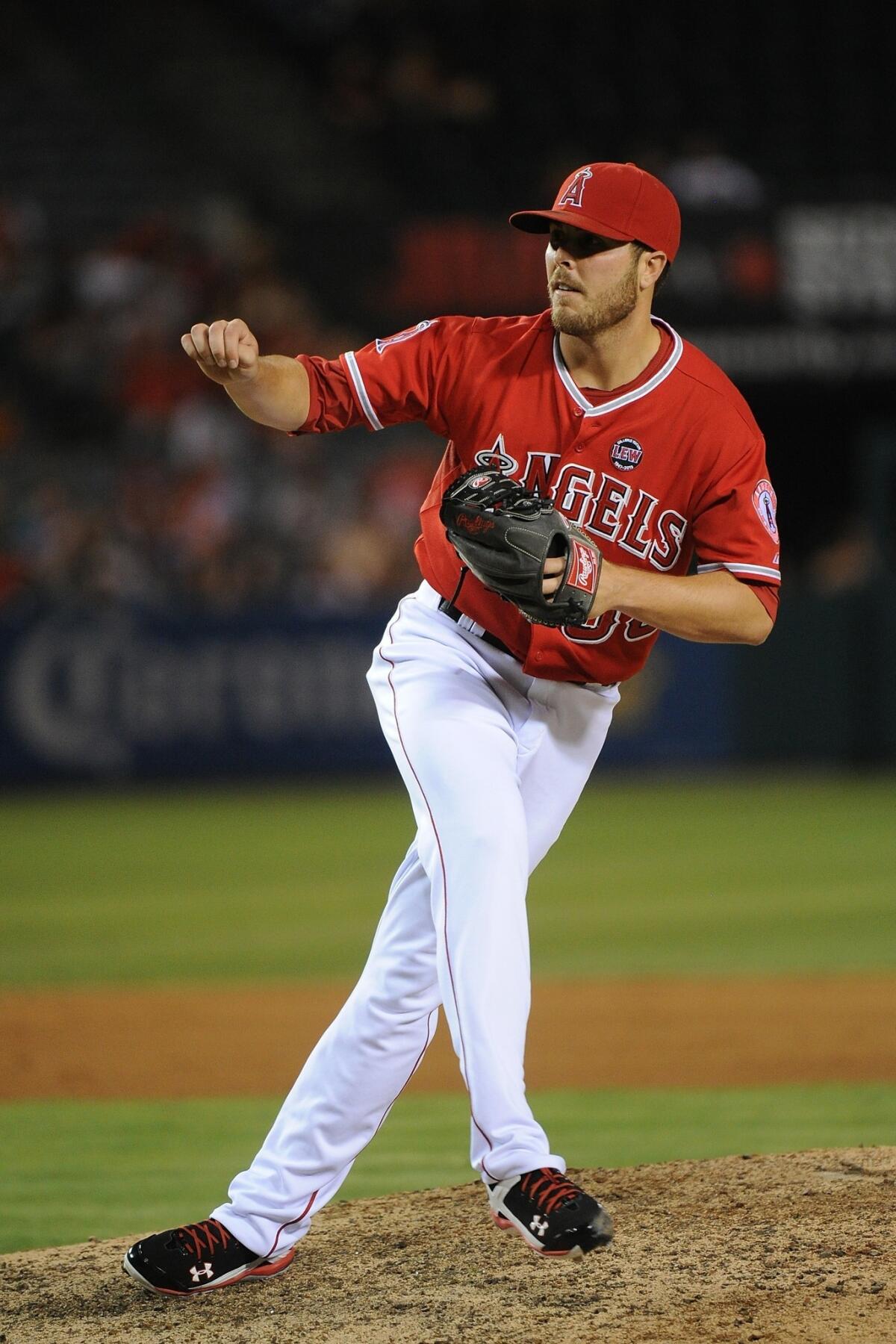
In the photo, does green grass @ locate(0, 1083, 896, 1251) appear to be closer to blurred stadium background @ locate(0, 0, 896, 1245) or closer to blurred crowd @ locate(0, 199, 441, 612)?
blurred stadium background @ locate(0, 0, 896, 1245)

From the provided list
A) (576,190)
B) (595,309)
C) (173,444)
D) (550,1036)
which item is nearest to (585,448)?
(595,309)

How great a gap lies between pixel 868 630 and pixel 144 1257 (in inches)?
437

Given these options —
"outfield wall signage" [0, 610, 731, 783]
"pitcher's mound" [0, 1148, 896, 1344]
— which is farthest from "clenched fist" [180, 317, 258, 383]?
"outfield wall signage" [0, 610, 731, 783]

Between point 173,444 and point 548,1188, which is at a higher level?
point 173,444

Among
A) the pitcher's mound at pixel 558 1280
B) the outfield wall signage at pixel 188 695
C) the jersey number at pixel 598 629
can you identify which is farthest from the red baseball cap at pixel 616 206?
the outfield wall signage at pixel 188 695

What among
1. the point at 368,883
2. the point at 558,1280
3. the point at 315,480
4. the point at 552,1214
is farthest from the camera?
the point at 315,480

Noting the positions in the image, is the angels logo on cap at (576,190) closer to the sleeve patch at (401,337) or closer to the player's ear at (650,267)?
the player's ear at (650,267)

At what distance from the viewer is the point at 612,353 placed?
323cm

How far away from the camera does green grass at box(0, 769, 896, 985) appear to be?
22.8ft

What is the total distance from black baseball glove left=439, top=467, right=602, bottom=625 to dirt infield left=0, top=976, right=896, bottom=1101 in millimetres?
2514

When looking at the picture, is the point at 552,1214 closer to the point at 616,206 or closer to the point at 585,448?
the point at 585,448

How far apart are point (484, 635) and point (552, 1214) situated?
1.07 meters

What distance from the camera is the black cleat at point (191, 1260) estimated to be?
3.07 m

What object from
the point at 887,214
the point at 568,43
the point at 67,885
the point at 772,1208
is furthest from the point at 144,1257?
the point at 568,43
